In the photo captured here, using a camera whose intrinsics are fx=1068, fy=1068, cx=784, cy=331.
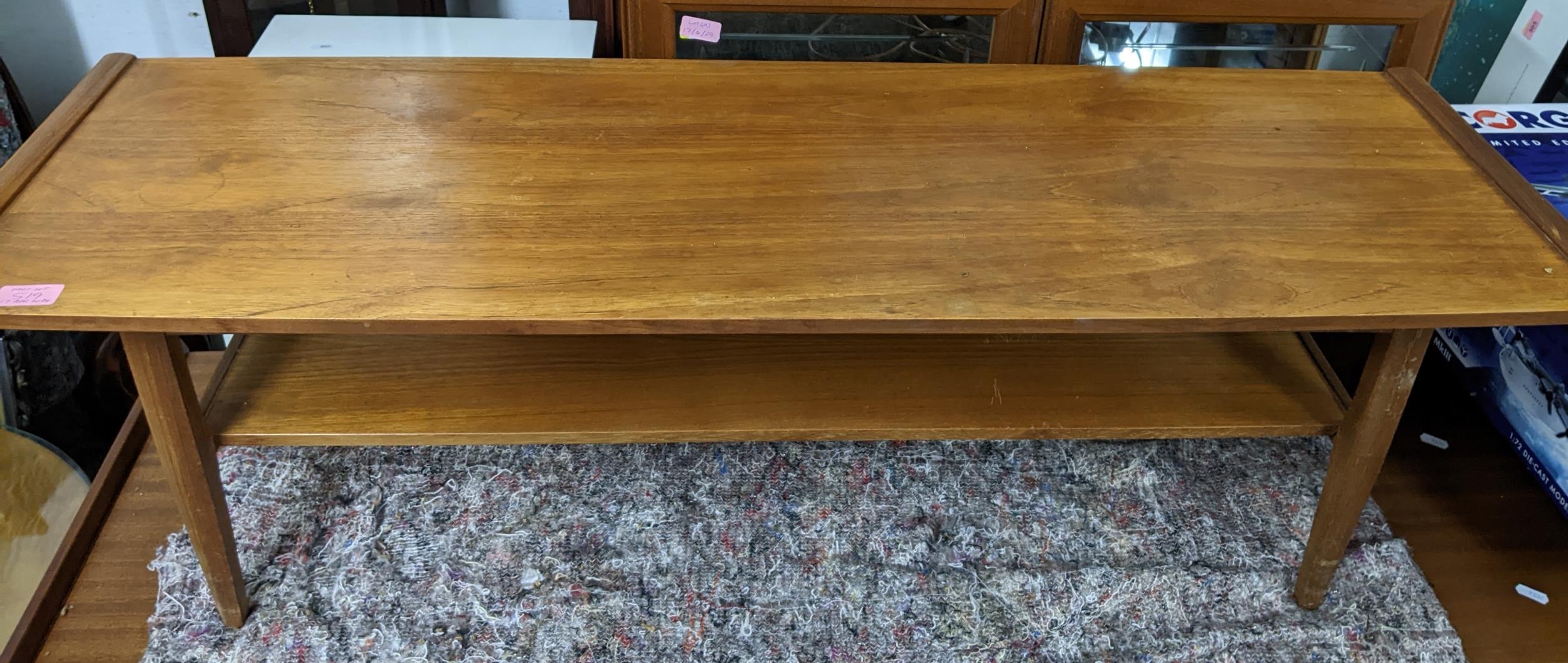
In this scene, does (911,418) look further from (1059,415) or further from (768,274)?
(768,274)

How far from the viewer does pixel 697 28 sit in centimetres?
156

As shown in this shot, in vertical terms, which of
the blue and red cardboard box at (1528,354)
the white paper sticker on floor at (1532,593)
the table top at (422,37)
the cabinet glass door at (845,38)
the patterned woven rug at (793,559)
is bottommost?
the white paper sticker on floor at (1532,593)

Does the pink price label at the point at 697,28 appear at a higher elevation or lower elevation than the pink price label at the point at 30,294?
higher

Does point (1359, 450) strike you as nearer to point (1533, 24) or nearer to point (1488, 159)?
point (1488, 159)

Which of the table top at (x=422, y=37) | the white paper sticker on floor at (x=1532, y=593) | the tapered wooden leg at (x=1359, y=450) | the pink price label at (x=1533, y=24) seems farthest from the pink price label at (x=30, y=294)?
the pink price label at (x=1533, y=24)

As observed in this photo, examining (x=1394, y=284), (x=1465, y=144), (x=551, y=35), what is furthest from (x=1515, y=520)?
(x=551, y=35)

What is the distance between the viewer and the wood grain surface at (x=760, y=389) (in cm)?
117

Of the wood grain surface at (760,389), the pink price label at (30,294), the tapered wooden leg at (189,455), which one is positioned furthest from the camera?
the wood grain surface at (760,389)

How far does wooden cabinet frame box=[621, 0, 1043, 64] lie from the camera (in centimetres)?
154

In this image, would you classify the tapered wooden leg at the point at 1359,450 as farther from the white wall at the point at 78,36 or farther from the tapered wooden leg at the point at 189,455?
the white wall at the point at 78,36

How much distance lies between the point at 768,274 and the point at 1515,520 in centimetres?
119

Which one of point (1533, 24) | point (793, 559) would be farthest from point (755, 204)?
point (1533, 24)

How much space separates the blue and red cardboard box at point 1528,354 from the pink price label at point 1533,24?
7.1 inches

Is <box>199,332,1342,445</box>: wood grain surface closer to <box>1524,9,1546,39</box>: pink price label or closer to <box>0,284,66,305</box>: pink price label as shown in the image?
<box>0,284,66,305</box>: pink price label
